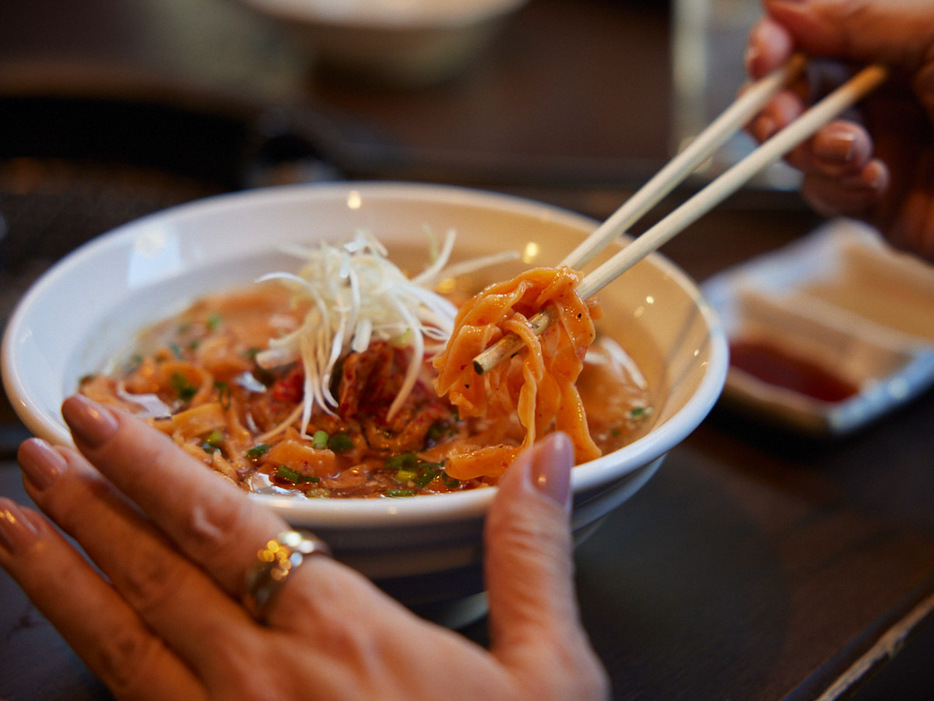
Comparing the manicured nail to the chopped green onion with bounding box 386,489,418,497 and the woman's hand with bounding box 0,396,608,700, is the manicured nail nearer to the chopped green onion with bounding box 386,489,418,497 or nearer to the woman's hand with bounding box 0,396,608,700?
the woman's hand with bounding box 0,396,608,700

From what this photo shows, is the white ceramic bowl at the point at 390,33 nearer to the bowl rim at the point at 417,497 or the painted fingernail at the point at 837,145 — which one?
the bowl rim at the point at 417,497

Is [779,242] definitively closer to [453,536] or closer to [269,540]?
[453,536]

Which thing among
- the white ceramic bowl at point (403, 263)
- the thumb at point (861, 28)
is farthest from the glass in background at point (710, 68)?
the white ceramic bowl at point (403, 263)

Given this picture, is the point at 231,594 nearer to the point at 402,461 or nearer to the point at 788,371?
the point at 402,461

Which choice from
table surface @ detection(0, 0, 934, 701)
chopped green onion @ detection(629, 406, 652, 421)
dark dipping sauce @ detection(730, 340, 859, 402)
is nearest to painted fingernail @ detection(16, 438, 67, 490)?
table surface @ detection(0, 0, 934, 701)

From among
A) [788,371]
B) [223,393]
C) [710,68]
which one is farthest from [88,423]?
[710,68]
